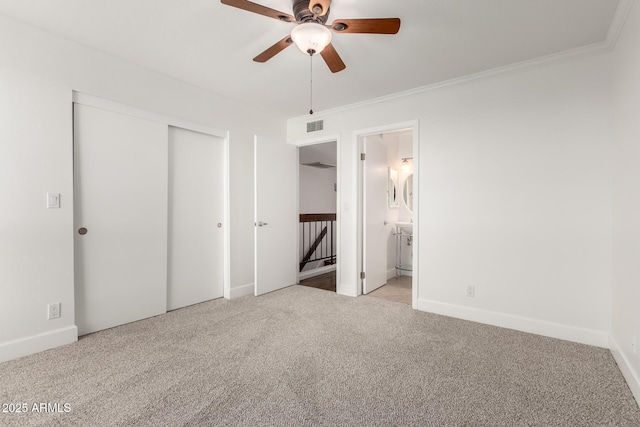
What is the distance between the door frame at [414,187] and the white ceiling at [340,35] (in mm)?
499

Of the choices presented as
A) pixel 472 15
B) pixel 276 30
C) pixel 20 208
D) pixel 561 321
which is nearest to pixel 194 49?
pixel 276 30

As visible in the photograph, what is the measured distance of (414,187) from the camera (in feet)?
10.8

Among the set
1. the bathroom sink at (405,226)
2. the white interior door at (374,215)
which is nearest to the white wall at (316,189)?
the bathroom sink at (405,226)

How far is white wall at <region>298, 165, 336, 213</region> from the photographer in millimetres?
6977

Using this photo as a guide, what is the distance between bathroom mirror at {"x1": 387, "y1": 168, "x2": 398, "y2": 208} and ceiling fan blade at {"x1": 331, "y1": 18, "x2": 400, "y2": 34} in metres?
3.05

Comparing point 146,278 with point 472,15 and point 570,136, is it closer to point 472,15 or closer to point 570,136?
point 472,15

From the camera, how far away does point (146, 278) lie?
9.71ft

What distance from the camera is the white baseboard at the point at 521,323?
2.42 meters

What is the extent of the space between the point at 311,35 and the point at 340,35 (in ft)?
1.99

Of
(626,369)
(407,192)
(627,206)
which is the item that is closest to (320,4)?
(627,206)

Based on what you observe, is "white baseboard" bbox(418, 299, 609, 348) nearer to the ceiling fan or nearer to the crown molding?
the crown molding

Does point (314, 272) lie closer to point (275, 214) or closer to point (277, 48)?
point (275, 214)

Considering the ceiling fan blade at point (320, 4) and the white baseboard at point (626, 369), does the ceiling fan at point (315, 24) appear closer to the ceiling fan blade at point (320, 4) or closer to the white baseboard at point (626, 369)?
the ceiling fan blade at point (320, 4)

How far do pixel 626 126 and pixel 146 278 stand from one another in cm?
417
